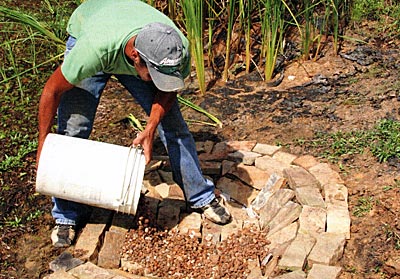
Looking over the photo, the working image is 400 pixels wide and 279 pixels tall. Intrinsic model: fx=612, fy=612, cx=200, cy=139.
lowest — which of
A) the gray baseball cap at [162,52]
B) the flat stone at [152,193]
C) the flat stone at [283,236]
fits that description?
the flat stone at [283,236]

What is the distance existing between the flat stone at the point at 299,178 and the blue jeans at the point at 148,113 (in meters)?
0.50

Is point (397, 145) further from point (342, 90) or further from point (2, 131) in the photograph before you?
point (2, 131)

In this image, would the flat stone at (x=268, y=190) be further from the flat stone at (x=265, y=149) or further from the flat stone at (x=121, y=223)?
the flat stone at (x=121, y=223)

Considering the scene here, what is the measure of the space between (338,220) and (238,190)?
2.20ft

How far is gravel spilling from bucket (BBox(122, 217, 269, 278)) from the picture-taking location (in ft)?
10.1

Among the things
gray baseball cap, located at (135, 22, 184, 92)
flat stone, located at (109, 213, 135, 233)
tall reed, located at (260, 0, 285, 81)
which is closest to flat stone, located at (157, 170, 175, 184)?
flat stone, located at (109, 213, 135, 233)

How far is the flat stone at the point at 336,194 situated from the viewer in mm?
3350

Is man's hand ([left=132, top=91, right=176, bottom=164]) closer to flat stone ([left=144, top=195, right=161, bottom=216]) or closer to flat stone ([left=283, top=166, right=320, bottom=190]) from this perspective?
flat stone ([left=144, top=195, right=161, bottom=216])

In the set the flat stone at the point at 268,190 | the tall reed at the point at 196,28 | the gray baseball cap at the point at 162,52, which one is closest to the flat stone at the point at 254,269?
the flat stone at the point at 268,190

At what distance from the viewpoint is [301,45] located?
4941 mm

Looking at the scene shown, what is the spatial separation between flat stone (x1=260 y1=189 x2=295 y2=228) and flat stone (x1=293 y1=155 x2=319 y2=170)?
309 mm

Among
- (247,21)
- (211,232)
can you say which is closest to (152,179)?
(211,232)

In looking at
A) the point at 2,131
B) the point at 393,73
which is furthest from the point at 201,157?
the point at 393,73

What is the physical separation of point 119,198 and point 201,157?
3.53ft
